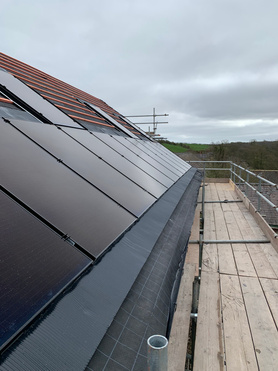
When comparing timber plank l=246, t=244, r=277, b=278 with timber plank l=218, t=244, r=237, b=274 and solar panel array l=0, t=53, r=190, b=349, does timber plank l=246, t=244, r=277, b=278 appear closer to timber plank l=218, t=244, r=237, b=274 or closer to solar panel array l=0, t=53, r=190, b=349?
timber plank l=218, t=244, r=237, b=274

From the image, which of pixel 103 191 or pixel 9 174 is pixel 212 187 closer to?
pixel 103 191

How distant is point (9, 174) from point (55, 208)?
0.57 metres

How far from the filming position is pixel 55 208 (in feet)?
7.95

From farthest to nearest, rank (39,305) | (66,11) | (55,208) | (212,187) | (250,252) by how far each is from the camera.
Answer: (66,11), (212,187), (250,252), (55,208), (39,305)

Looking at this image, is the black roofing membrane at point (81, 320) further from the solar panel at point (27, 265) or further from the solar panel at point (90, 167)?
the solar panel at point (90, 167)

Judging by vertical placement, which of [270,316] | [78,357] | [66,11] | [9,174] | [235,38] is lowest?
[270,316]

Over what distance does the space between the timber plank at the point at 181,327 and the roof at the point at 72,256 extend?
0.84 metres

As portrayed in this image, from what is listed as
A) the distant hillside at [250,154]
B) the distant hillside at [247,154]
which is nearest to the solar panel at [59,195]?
the distant hillside at [247,154]

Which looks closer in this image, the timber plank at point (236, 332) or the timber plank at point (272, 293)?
the timber plank at point (236, 332)

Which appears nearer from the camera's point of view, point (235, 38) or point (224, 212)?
point (224, 212)

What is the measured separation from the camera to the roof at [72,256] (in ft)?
4.72

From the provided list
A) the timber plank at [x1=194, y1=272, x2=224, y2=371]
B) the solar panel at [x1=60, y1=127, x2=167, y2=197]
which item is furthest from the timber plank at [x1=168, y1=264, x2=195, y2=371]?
the solar panel at [x1=60, y1=127, x2=167, y2=197]

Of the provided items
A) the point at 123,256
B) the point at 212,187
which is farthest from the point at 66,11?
the point at 123,256

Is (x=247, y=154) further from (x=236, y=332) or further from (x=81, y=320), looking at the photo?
(x=81, y=320)
